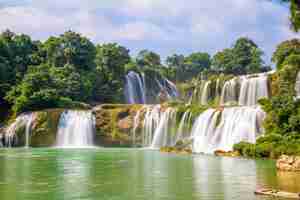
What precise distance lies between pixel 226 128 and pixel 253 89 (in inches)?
407

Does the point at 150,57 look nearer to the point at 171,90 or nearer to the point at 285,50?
the point at 171,90

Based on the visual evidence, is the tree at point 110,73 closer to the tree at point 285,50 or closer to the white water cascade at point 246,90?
the white water cascade at point 246,90

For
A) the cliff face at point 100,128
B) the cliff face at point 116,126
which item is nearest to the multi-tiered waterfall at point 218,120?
the cliff face at point 116,126

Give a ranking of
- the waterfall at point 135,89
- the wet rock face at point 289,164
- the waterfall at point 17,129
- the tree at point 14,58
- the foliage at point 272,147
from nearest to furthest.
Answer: the wet rock face at point 289,164, the foliage at point 272,147, the waterfall at point 17,129, the tree at point 14,58, the waterfall at point 135,89

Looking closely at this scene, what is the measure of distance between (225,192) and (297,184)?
2839 millimetres

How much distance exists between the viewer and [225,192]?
15.2 m

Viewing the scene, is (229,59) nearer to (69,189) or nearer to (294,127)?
(294,127)

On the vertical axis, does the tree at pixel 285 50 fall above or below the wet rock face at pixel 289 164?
above

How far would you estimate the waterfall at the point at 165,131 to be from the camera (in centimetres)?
4472

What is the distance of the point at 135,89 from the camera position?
6750cm

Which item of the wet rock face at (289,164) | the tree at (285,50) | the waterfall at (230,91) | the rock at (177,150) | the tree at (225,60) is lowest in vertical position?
the rock at (177,150)

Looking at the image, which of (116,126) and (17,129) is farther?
(17,129)

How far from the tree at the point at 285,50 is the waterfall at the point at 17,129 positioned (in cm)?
2467

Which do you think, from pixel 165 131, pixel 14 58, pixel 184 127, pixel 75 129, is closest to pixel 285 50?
pixel 184 127
